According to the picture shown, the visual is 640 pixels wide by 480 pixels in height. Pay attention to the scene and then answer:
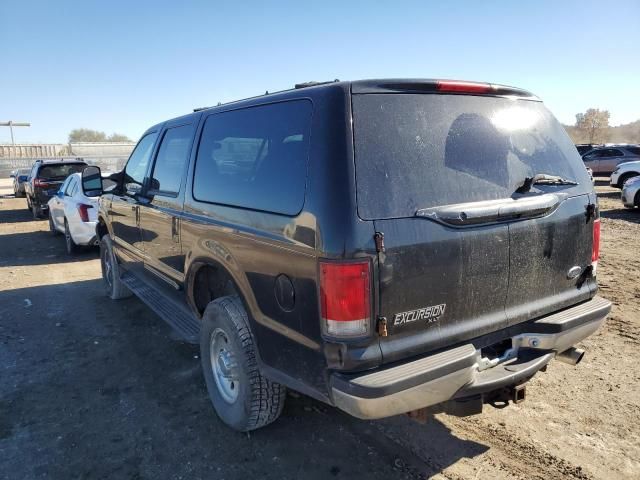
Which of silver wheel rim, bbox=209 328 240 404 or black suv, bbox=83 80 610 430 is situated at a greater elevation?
black suv, bbox=83 80 610 430

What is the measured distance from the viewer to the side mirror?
5316 millimetres

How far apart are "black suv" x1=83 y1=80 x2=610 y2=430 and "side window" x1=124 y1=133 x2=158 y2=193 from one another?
155 cm

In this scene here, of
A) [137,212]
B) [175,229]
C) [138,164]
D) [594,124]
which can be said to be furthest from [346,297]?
[594,124]

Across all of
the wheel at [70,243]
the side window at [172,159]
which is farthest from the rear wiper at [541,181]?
the wheel at [70,243]

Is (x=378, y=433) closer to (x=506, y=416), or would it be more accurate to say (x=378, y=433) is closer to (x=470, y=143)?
(x=506, y=416)

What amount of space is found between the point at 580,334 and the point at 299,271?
71.8 inches

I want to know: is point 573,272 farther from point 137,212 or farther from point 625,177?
point 625,177

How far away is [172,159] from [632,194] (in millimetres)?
12532

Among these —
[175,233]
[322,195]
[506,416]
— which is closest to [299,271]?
[322,195]

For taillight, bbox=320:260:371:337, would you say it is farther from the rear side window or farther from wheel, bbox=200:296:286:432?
wheel, bbox=200:296:286:432

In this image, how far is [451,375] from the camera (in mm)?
2260

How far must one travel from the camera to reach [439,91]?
2506 mm

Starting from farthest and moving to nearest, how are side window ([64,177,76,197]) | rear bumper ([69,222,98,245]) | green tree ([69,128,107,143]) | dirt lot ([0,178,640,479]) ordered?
green tree ([69,128,107,143]) < side window ([64,177,76,197]) < rear bumper ([69,222,98,245]) < dirt lot ([0,178,640,479])

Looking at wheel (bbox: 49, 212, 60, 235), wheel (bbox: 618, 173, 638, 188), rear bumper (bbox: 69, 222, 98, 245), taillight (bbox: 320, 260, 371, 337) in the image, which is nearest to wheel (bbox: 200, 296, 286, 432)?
taillight (bbox: 320, 260, 371, 337)
